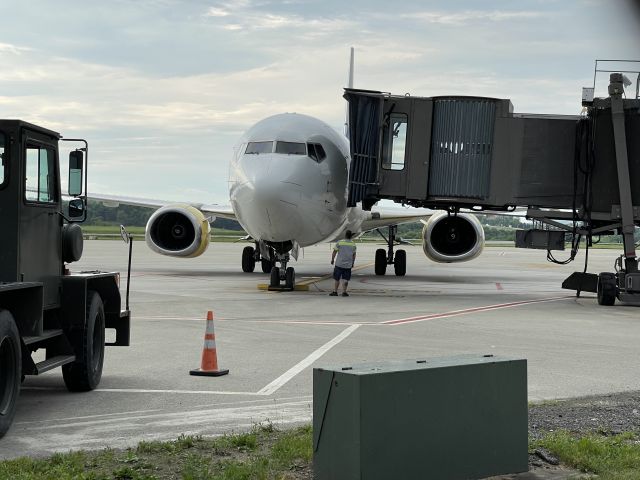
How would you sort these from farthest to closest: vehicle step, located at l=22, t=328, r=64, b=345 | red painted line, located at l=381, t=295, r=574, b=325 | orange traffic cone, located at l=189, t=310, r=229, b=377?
red painted line, located at l=381, t=295, r=574, b=325, orange traffic cone, located at l=189, t=310, r=229, b=377, vehicle step, located at l=22, t=328, r=64, b=345

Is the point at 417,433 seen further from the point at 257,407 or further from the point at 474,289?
the point at 474,289

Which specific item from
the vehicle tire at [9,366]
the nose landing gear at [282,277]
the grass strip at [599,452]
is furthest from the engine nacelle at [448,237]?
the vehicle tire at [9,366]

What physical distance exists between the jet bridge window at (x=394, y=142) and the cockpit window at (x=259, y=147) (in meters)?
2.72

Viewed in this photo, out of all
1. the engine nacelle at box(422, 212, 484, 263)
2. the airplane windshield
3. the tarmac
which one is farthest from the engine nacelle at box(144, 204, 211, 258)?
the airplane windshield

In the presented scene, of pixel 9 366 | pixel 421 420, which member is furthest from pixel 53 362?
pixel 421 420

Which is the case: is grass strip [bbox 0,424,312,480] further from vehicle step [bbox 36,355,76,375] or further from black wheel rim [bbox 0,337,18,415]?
vehicle step [bbox 36,355,76,375]

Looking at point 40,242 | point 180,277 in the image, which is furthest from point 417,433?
point 180,277

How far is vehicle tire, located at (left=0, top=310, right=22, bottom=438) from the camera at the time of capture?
7531 mm

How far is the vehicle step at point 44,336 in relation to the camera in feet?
26.7

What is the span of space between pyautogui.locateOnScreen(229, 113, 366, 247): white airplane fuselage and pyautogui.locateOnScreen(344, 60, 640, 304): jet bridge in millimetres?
752

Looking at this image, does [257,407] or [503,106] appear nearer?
[257,407]

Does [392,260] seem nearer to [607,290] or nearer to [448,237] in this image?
[448,237]

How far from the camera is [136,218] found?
294ft

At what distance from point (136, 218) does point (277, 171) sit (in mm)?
68948
